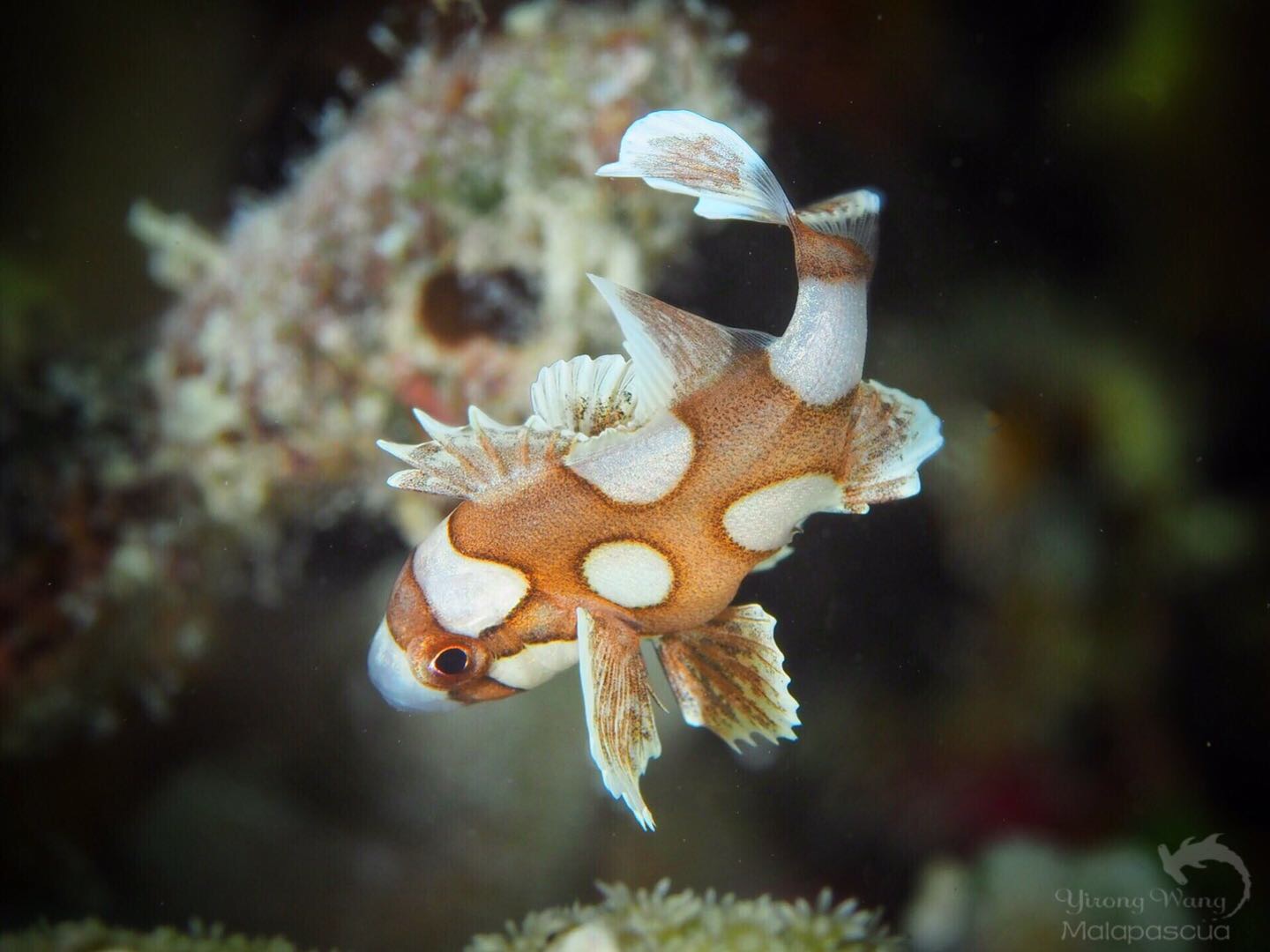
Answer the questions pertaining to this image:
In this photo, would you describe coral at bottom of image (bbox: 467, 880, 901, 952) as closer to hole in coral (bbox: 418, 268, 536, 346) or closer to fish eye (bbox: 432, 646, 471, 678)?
fish eye (bbox: 432, 646, 471, 678)

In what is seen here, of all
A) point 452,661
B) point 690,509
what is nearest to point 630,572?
point 690,509

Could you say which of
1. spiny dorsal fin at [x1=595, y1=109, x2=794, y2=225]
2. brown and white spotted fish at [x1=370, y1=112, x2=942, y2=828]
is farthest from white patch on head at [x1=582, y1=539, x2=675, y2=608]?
spiny dorsal fin at [x1=595, y1=109, x2=794, y2=225]

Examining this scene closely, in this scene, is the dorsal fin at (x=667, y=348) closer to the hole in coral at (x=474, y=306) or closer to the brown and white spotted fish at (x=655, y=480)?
the brown and white spotted fish at (x=655, y=480)

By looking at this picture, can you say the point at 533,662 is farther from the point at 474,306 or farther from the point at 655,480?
the point at 474,306

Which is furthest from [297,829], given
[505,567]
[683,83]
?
[683,83]

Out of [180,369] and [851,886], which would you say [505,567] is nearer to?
[851,886]
